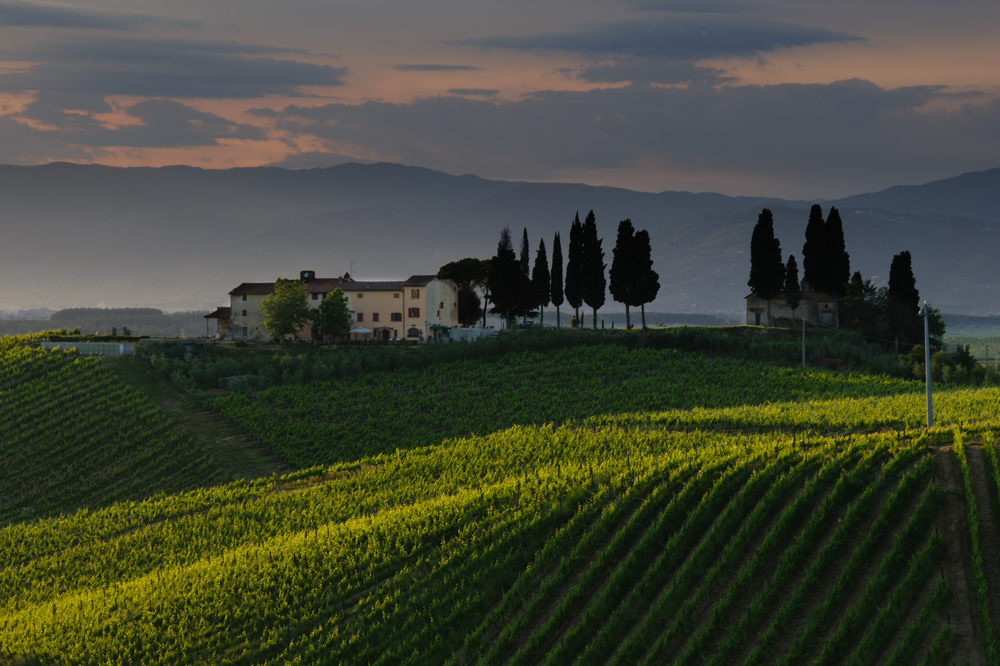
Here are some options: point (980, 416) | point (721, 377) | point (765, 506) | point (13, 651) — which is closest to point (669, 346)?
point (721, 377)

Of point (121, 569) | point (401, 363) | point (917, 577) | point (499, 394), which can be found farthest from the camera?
point (401, 363)

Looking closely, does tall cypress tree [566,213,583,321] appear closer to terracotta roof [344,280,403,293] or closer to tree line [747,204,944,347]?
tree line [747,204,944,347]

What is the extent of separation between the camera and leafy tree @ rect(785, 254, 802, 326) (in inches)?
3590

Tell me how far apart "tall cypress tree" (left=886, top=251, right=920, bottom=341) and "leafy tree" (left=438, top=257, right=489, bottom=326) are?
136 feet

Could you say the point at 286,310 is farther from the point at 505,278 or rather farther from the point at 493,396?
the point at 493,396

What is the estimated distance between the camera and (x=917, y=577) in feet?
81.7

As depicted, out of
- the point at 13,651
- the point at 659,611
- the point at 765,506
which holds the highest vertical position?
the point at 765,506

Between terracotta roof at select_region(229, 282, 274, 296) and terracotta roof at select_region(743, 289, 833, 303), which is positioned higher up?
terracotta roof at select_region(229, 282, 274, 296)

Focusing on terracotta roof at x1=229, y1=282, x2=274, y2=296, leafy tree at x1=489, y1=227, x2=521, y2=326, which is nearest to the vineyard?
leafy tree at x1=489, y1=227, x2=521, y2=326

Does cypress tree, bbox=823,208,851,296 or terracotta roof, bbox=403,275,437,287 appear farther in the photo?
terracotta roof, bbox=403,275,437,287

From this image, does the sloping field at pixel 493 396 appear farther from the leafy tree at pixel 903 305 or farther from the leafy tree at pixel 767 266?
the leafy tree at pixel 903 305

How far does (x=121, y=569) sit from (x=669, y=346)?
5306cm

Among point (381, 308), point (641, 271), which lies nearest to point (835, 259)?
point (641, 271)

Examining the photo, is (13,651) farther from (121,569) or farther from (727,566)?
(727,566)
